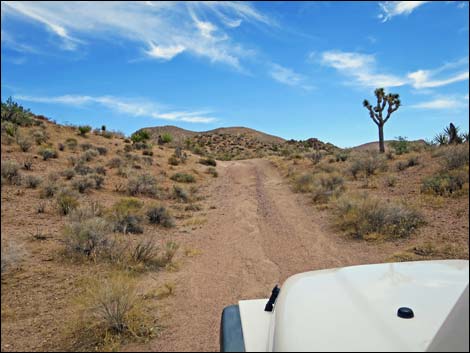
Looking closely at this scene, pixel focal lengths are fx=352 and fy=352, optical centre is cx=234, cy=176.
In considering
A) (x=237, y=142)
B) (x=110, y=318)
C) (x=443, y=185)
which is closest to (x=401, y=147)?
(x=443, y=185)

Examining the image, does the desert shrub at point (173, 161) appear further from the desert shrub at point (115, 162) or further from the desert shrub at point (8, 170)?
the desert shrub at point (8, 170)

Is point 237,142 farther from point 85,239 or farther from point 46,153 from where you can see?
point 85,239

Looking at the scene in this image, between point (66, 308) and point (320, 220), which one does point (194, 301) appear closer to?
point (66, 308)

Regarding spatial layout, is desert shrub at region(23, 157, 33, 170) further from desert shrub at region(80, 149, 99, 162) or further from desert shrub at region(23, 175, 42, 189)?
desert shrub at region(80, 149, 99, 162)

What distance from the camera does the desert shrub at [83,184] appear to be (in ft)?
40.8

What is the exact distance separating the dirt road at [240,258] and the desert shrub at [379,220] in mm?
693

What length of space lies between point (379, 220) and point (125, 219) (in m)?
6.48

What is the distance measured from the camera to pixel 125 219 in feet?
30.2

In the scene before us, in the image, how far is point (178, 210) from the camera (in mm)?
12695

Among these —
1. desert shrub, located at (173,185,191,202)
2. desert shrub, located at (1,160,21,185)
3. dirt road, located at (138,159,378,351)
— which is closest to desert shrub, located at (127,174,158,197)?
desert shrub, located at (173,185,191,202)

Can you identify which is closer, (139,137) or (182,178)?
(182,178)

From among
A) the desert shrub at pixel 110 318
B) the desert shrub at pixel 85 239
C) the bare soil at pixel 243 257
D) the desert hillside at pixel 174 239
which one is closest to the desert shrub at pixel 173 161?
the desert hillside at pixel 174 239

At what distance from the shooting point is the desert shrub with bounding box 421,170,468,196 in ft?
25.9

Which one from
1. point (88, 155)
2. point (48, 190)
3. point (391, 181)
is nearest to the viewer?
point (48, 190)
